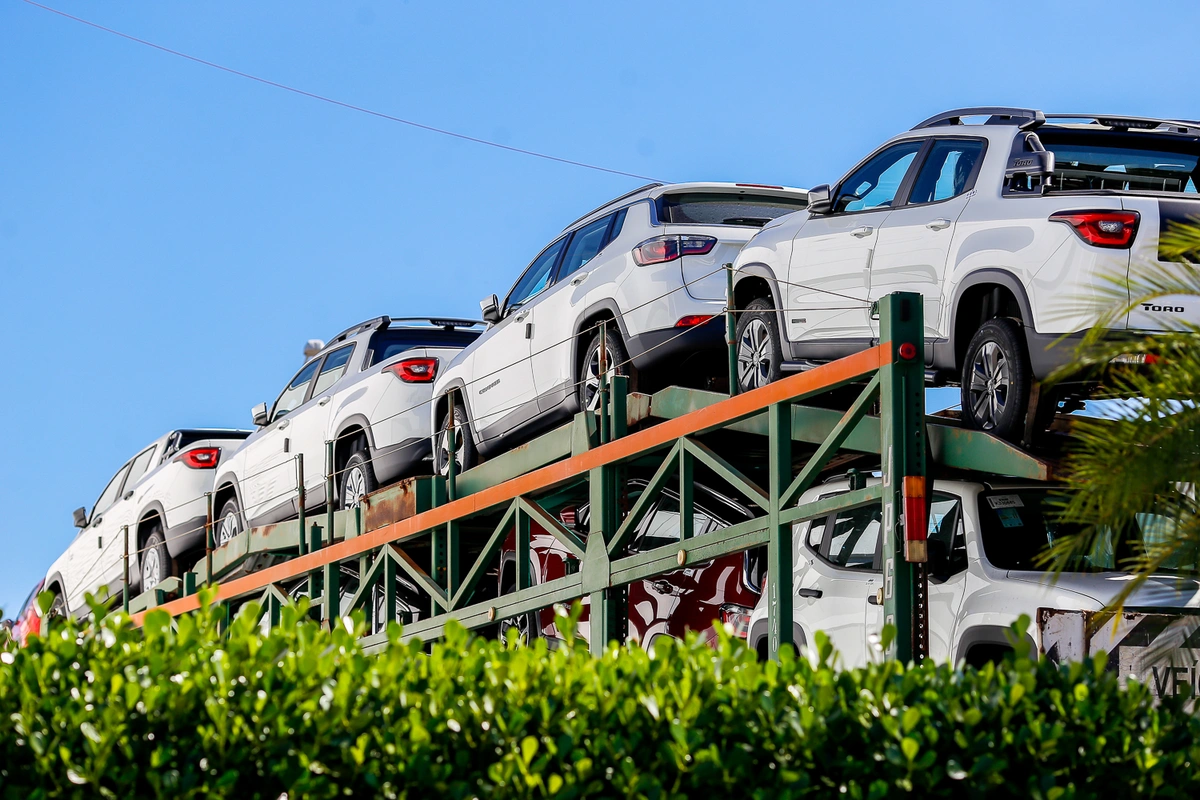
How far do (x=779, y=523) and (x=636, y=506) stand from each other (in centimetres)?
120

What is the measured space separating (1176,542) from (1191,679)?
1467mm

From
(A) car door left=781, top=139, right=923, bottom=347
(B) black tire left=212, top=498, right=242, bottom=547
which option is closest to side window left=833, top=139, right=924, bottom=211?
(A) car door left=781, top=139, right=923, bottom=347

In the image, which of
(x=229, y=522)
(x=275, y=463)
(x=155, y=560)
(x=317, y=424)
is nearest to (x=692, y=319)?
(x=317, y=424)

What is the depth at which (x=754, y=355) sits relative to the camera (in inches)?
342

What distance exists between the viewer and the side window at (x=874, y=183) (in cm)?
802

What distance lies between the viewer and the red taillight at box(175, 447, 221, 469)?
15398 millimetres

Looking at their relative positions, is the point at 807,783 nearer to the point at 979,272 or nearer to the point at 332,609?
the point at 979,272

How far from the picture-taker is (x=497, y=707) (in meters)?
4.27

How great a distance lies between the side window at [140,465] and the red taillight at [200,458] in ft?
5.35

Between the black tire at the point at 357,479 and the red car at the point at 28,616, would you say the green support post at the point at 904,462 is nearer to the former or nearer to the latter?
the black tire at the point at 357,479

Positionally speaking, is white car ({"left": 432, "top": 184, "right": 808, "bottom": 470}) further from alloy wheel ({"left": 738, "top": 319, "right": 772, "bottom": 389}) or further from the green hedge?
the green hedge

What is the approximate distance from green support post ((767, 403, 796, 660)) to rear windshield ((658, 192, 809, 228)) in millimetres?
2071

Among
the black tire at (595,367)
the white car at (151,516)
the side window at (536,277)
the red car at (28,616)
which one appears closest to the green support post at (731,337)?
the black tire at (595,367)

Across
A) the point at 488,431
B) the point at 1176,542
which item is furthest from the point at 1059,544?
the point at 488,431
